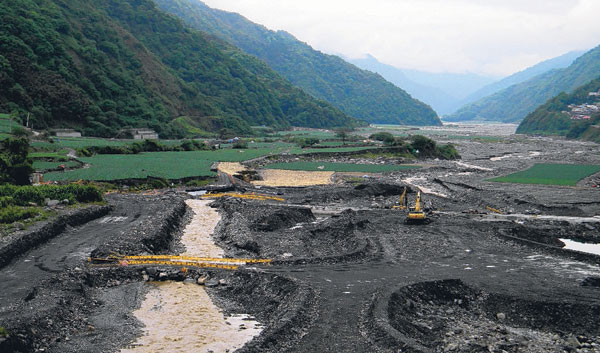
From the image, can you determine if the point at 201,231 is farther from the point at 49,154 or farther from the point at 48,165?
the point at 49,154

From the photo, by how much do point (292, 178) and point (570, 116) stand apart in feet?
427

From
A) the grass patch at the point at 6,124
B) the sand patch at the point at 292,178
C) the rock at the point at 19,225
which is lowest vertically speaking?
the sand patch at the point at 292,178

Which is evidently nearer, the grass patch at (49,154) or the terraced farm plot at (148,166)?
the terraced farm plot at (148,166)

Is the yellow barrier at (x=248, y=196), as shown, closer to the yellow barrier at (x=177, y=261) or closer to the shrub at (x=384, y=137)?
the yellow barrier at (x=177, y=261)

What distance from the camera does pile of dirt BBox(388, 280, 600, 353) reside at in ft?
54.0

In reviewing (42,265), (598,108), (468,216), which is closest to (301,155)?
(468,216)

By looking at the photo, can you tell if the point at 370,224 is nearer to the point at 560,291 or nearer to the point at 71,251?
the point at 560,291

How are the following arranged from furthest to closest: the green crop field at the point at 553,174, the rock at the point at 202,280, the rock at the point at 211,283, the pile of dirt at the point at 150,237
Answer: the green crop field at the point at 553,174, the pile of dirt at the point at 150,237, the rock at the point at 202,280, the rock at the point at 211,283

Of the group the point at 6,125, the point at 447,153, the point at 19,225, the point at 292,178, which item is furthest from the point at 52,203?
Result: the point at 447,153

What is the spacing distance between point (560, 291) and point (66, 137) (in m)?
85.1

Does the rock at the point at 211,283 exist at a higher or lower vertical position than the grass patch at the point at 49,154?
lower

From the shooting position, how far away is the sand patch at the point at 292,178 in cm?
6122

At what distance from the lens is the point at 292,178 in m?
65.8

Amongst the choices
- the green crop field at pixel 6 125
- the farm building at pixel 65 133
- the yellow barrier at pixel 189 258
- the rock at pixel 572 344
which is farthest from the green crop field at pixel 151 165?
the rock at pixel 572 344
